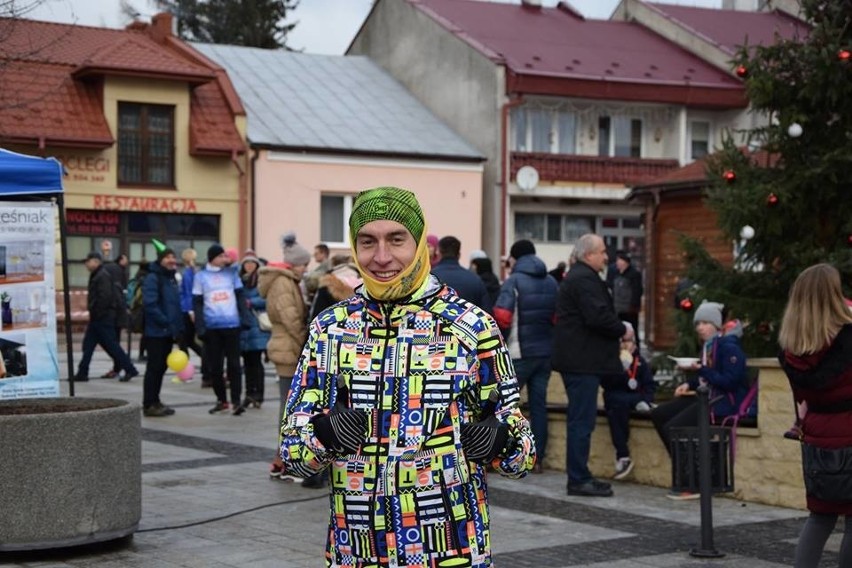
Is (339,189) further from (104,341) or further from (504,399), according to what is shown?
(504,399)

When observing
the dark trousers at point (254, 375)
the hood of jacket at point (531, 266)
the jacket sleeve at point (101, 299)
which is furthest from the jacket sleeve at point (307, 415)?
the jacket sleeve at point (101, 299)

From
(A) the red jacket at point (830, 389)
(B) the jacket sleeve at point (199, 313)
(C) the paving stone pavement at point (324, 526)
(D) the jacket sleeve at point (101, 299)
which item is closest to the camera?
(A) the red jacket at point (830, 389)

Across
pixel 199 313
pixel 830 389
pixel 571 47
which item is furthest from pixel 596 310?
pixel 571 47

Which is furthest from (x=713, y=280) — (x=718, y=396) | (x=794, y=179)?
(x=718, y=396)

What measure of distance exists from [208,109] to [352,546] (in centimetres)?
3249

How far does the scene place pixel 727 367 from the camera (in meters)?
10.2

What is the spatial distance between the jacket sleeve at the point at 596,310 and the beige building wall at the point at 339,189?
25.2 metres

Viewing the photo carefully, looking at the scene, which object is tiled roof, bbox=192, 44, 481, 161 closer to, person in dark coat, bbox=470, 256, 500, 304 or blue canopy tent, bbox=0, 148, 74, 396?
person in dark coat, bbox=470, 256, 500, 304

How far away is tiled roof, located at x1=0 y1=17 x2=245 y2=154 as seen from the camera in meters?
32.7

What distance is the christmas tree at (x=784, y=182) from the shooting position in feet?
38.5

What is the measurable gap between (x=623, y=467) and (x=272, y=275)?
3.22 m

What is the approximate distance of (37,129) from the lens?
32.6m

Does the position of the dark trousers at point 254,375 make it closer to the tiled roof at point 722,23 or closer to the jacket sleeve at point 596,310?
the jacket sleeve at point 596,310

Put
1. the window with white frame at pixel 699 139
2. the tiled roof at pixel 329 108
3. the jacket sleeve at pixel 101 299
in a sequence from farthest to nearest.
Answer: the window with white frame at pixel 699 139 < the tiled roof at pixel 329 108 < the jacket sleeve at pixel 101 299
